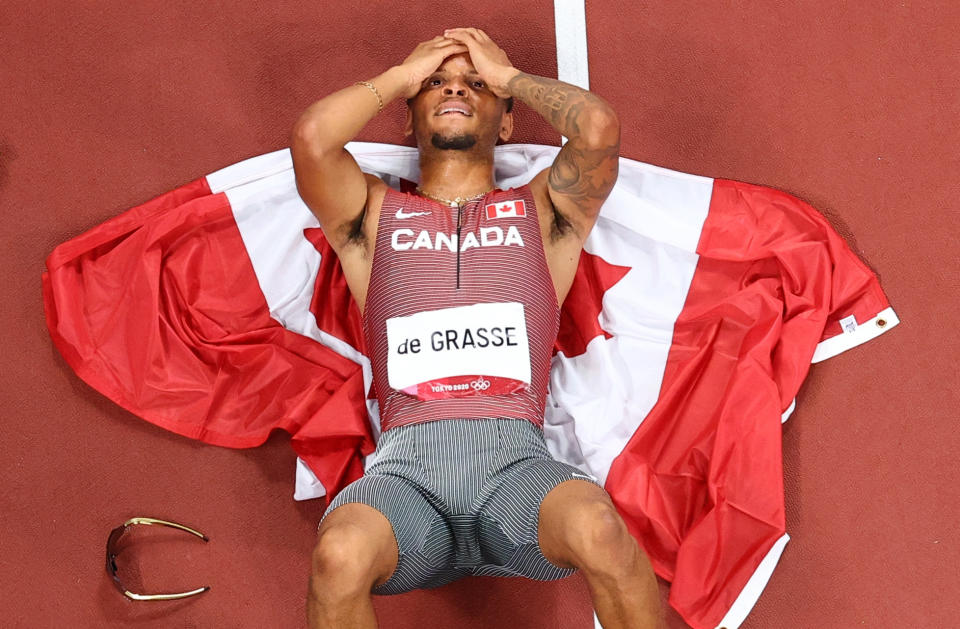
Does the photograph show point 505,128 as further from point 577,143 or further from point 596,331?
point 596,331

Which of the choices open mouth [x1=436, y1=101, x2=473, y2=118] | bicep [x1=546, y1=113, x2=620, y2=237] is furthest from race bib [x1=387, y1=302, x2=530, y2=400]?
open mouth [x1=436, y1=101, x2=473, y2=118]

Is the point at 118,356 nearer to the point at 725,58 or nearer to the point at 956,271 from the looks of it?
the point at 725,58

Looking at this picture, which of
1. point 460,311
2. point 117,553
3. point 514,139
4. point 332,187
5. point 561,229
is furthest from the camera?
point 514,139

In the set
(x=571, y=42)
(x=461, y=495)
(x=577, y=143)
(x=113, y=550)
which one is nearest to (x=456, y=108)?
(x=577, y=143)

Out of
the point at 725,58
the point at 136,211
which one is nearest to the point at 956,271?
the point at 725,58

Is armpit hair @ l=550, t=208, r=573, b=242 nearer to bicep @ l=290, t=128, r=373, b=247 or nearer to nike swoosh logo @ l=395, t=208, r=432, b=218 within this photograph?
nike swoosh logo @ l=395, t=208, r=432, b=218

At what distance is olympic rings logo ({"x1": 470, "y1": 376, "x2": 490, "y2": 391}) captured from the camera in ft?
7.72

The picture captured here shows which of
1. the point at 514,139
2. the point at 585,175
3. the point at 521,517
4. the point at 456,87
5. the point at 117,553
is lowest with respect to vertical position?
the point at 117,553

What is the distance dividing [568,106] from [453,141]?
0.35 metres

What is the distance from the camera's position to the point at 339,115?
97.3 inches

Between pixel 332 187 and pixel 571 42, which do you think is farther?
pixel 571 42

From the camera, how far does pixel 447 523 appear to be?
228cm

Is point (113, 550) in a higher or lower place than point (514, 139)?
lower

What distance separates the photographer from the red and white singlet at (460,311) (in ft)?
7.72
